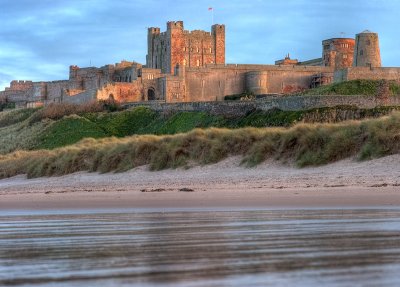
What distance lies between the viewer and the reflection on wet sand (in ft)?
16.1

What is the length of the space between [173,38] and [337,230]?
219ft

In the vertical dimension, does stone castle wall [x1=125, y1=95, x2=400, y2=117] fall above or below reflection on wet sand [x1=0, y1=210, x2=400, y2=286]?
above

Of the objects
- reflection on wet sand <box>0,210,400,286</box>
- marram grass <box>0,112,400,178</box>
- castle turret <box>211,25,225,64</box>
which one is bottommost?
reflection on wet sand <box>0,210,400,286</box>

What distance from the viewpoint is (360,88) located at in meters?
42.6

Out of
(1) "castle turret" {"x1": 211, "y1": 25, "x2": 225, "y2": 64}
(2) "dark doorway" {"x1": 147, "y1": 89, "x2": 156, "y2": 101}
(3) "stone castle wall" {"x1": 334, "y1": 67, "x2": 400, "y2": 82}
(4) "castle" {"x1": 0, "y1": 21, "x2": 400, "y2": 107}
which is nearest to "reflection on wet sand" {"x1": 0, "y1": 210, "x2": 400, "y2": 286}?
(3) "stone castle wall" {"x1": 334, "y1": 67, "x2": 400, "y2": 82}

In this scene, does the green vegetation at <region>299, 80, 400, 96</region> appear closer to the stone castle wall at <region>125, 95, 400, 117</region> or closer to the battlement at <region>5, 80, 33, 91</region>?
the stone castle wall at <region>125, 95, 400, 117</region>

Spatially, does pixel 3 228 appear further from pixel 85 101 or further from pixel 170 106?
pixel 85 101

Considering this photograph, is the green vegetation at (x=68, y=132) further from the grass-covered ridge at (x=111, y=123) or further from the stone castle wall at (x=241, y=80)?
the stone castle wall at (x=241, y=80)

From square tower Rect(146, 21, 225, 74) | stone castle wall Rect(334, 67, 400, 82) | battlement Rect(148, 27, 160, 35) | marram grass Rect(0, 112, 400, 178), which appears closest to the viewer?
marram grass Rect(0, 112, 400, 178)

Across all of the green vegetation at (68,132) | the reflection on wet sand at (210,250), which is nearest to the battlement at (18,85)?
the green vegetation at (68,132)

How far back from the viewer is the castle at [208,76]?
2196 inches

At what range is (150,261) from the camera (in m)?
5.71

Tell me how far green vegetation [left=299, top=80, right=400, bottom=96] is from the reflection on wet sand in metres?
32.5

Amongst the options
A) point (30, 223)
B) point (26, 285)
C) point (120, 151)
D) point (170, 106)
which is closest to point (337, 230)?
point (26, 285)
